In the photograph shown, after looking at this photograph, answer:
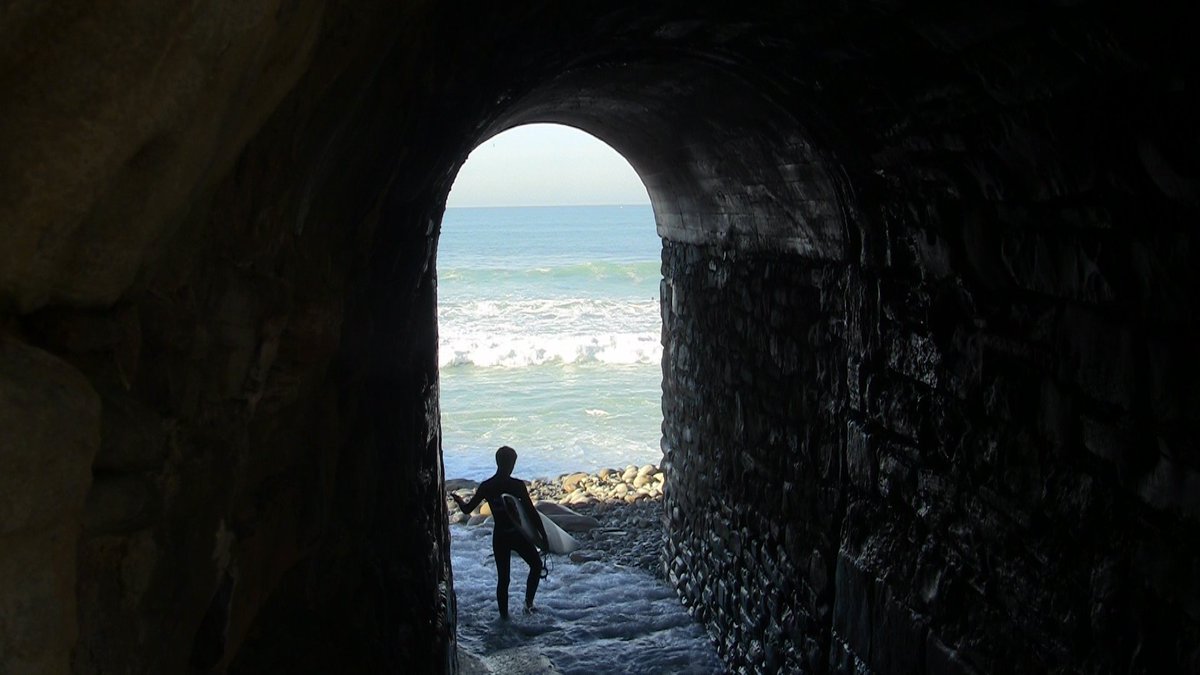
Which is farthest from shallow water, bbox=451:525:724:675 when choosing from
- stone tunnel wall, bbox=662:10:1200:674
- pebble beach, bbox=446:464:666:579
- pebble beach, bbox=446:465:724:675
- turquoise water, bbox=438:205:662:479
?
turquoise water, bbox=438:205:662:479

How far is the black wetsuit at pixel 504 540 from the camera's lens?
661 cm

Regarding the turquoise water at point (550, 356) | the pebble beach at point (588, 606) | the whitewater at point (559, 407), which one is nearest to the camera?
the pebble beach at point (588, 606)

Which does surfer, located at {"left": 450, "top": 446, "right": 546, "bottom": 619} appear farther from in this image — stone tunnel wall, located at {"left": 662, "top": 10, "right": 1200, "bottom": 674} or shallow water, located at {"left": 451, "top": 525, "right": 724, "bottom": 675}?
stone tunnel wall, located at {"left": 662, "top": 10, "right": 1200, "bottom": 674}

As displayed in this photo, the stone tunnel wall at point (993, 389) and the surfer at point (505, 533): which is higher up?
the stone tunnel wall at point (993, 389)

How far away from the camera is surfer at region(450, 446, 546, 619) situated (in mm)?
6617

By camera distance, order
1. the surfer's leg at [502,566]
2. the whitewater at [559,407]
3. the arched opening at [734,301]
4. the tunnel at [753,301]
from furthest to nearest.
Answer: the surfer's leg at [502,566]
the whitewater at [559,407]
the arched opening at [734,301]
the tunnel at [753,301]

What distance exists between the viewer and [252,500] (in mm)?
2115

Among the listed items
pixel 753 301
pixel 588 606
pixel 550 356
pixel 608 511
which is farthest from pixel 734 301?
pixel 550 356

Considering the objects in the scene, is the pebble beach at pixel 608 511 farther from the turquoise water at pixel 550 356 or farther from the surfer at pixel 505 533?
the turquoise water at pixel 550 356

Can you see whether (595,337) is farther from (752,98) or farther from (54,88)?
(54,88)

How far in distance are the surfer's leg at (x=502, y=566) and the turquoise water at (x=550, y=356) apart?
557 centimetres

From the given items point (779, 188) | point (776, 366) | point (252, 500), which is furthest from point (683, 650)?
point (252, 500)

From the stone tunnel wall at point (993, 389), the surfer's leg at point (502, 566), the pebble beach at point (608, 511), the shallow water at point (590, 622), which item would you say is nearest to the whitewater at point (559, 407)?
the shallow water at point (590, 622)

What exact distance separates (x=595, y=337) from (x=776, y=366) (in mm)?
18314
